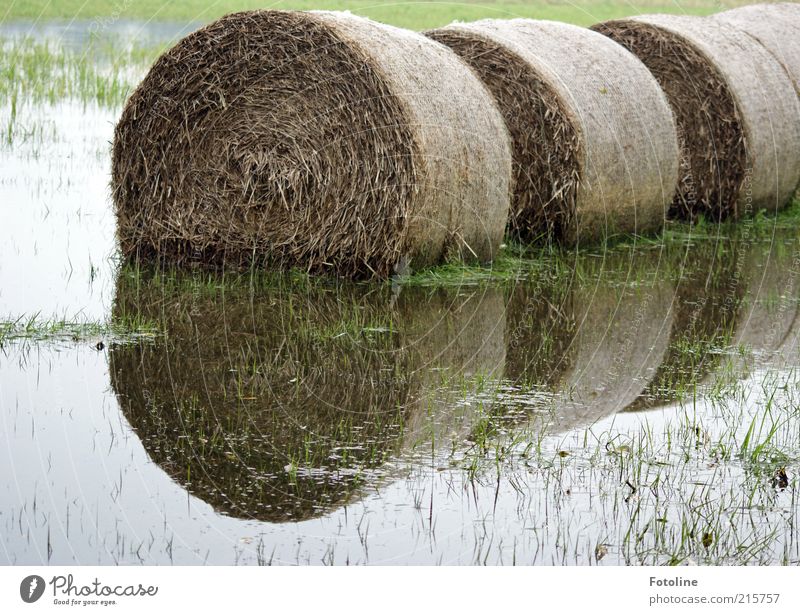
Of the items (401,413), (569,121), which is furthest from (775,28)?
(401,413)

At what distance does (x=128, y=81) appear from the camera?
17.0m

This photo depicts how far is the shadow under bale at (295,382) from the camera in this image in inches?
178

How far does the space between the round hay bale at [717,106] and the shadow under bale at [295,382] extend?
3.82 meters

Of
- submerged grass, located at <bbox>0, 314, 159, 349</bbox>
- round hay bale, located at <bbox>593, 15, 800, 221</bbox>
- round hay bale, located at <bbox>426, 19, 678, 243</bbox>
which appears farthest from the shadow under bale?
round hay bale, located at <bbox>593, 15, 800, 221</bbox>

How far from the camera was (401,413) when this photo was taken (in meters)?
5.26

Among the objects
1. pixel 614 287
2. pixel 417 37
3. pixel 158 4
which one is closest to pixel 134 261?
pixel 417 37

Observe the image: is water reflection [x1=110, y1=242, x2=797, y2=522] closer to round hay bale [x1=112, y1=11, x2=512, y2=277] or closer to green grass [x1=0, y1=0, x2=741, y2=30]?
round hay bale [x1=112, y1=11, x2=512, y2=277]

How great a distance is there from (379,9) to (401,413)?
21.5m

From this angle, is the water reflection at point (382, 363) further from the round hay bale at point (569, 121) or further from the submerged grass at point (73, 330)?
the round hay bale at point (569, 121)

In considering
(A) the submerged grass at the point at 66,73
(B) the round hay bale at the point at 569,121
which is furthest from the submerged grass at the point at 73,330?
(A) the submerged grass at the point at 66,73

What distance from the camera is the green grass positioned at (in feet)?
69.2
